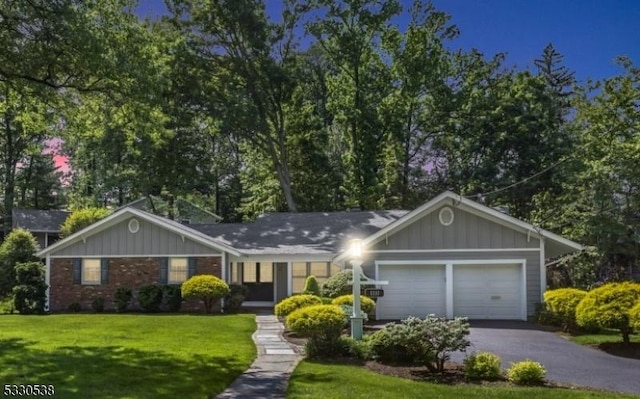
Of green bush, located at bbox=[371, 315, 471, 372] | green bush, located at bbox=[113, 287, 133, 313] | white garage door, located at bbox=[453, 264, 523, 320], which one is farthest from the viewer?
green bush, located at bbox=[113, 287, 133, 313]

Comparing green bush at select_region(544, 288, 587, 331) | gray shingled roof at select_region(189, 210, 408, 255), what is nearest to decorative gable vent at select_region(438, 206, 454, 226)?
green bush at select_region(544, 288, 587, 331)

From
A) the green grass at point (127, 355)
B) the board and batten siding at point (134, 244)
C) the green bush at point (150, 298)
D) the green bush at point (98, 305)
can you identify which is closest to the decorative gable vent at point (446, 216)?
the green grass at point (127, 355)

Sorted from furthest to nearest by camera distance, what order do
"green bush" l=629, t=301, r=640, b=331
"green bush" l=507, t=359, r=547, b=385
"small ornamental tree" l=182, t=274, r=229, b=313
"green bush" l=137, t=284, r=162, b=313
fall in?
"green bush" l=137, t=284, r=162, b=313 → "small ornamental tree" l=182, t=274, r=229, b=313 → "green bush" l=629, t=301, r=640, b=331 → "green bush" l=507, t=359, r=547, b=385

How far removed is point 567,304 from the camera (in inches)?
696

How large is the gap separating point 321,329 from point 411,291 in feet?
30.5

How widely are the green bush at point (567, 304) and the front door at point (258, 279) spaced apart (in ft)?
43.1

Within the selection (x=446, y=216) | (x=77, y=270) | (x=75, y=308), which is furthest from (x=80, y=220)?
(x=446, y=216)

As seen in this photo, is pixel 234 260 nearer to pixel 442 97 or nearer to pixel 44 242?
pixel 442 97

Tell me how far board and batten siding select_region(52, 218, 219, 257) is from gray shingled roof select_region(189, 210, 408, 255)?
2319 mm

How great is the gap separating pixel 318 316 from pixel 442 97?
94.9ft

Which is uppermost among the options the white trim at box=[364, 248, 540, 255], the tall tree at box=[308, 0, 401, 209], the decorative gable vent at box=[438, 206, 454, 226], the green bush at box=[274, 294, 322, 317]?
the tall tree at box=[308, 0, 401, 209]

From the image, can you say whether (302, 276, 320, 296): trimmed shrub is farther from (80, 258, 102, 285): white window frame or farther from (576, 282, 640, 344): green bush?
(576, 282, 640, 344): green bush

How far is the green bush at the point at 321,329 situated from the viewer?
12867 millimetres

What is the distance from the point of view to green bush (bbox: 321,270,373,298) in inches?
832
